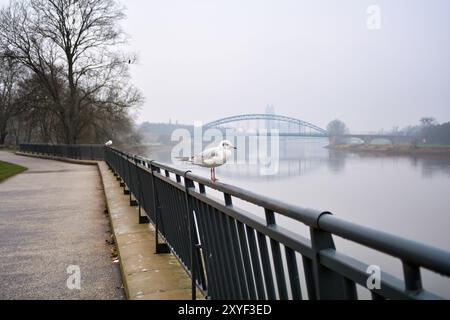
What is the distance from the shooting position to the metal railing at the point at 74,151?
2845cm

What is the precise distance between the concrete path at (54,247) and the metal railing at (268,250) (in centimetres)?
119

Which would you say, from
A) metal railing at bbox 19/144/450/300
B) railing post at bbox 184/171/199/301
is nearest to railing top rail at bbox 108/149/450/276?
metal railing at bbox 19/144/450/300

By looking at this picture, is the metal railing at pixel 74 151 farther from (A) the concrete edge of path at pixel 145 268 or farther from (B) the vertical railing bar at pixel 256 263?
(B) the vertical railing bar at pixel 256 263

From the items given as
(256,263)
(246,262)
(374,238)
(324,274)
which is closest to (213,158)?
(246,262)

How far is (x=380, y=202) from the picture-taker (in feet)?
47.1

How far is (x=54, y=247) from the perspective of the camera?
6.37 metres

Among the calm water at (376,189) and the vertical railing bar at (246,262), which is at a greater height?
the vertical railing bar at (246,262)

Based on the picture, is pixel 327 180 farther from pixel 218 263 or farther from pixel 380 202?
pixel 218 263

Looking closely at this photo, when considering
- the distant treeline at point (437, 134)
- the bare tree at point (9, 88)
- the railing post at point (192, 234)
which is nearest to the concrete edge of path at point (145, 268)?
the railing post at point (192, 234)

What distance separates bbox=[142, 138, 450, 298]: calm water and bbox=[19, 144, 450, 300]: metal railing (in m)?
1.97

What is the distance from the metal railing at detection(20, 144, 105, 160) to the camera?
93.4 ft

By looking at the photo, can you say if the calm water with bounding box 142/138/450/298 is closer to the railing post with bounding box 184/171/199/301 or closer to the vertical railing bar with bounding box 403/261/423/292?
the railing post with bounding box 184/171/199/301

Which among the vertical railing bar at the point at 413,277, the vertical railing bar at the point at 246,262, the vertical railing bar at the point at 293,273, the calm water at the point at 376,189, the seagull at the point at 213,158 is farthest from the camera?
the calm water at the point at 376,189

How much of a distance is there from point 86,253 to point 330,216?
5.23 meters
